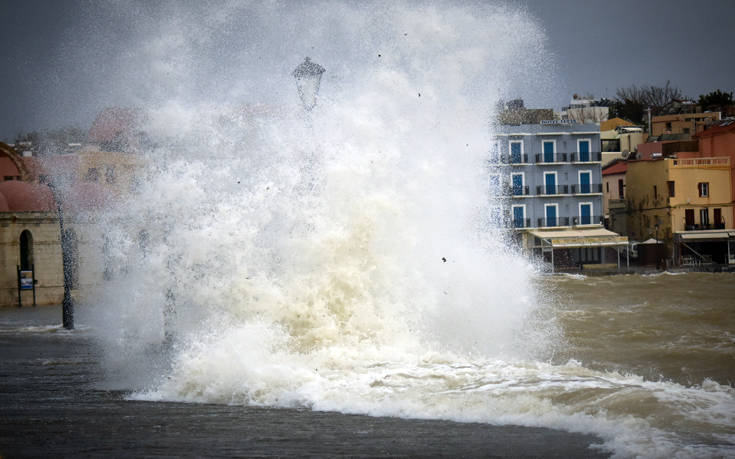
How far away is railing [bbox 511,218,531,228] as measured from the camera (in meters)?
65.3

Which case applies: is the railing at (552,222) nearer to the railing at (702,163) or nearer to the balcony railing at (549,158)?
the balcony railing at (549,158)

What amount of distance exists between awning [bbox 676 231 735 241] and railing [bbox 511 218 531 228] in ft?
35.6

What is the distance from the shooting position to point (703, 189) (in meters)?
65.5

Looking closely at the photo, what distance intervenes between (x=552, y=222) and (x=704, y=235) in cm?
1082

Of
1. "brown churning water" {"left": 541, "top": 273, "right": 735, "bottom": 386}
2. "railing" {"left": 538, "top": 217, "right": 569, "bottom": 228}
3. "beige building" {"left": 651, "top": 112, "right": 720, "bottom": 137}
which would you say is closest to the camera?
"brown churning water" {"left": 541, "top": 273, "right": 735, "bottom": 386}

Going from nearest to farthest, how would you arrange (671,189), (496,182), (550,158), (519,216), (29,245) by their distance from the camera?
1. (29,245)
2. (671,189)
3. (519,216)
4. (550,158)
5. (496,182)

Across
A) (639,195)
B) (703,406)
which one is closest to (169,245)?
(703,406)

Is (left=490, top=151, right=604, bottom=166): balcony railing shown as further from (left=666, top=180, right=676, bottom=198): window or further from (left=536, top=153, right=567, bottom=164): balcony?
(left=666, top=180, right=676, bottom=198): window

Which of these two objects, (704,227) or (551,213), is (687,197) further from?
(551,213)

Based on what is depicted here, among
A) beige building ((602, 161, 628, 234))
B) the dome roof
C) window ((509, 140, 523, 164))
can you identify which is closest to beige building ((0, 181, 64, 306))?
the dome roof

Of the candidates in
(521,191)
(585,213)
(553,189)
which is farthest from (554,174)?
(585,213)

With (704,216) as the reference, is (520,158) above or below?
above

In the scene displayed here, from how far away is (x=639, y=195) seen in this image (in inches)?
2712

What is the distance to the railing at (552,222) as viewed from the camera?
65688 mm
